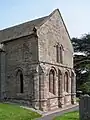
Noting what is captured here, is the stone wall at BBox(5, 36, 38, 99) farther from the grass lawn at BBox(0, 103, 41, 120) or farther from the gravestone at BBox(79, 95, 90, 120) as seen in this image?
the gravestone at BBox(79, 95, 90, 120)

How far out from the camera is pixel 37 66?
90.8 feet

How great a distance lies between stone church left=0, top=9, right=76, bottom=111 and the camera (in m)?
27.8

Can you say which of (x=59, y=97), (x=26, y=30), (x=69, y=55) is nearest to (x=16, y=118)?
(x=59, y=97)

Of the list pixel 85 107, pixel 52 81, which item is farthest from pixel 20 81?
pixel 85 107

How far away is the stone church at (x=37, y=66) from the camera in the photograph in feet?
91.2

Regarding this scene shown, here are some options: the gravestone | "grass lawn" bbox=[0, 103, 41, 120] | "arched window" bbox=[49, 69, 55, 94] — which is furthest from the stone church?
the gravestone

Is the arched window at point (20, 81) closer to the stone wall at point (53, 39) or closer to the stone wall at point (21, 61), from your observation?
the stone wall at point (21, 61)

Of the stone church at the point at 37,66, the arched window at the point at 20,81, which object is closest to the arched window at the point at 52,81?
the stone church at the point at 37,66

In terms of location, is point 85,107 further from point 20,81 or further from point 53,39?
point 53,39

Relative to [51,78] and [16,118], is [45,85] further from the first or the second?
[16,118]

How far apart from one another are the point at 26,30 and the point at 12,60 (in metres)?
4.45

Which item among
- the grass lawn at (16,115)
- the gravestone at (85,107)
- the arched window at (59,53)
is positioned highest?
the arched window at (59,53)

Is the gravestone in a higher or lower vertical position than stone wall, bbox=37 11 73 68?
→ lower

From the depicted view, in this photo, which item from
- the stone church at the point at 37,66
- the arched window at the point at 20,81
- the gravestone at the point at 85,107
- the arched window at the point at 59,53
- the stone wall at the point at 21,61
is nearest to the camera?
the gravestone at the point at 85,107
